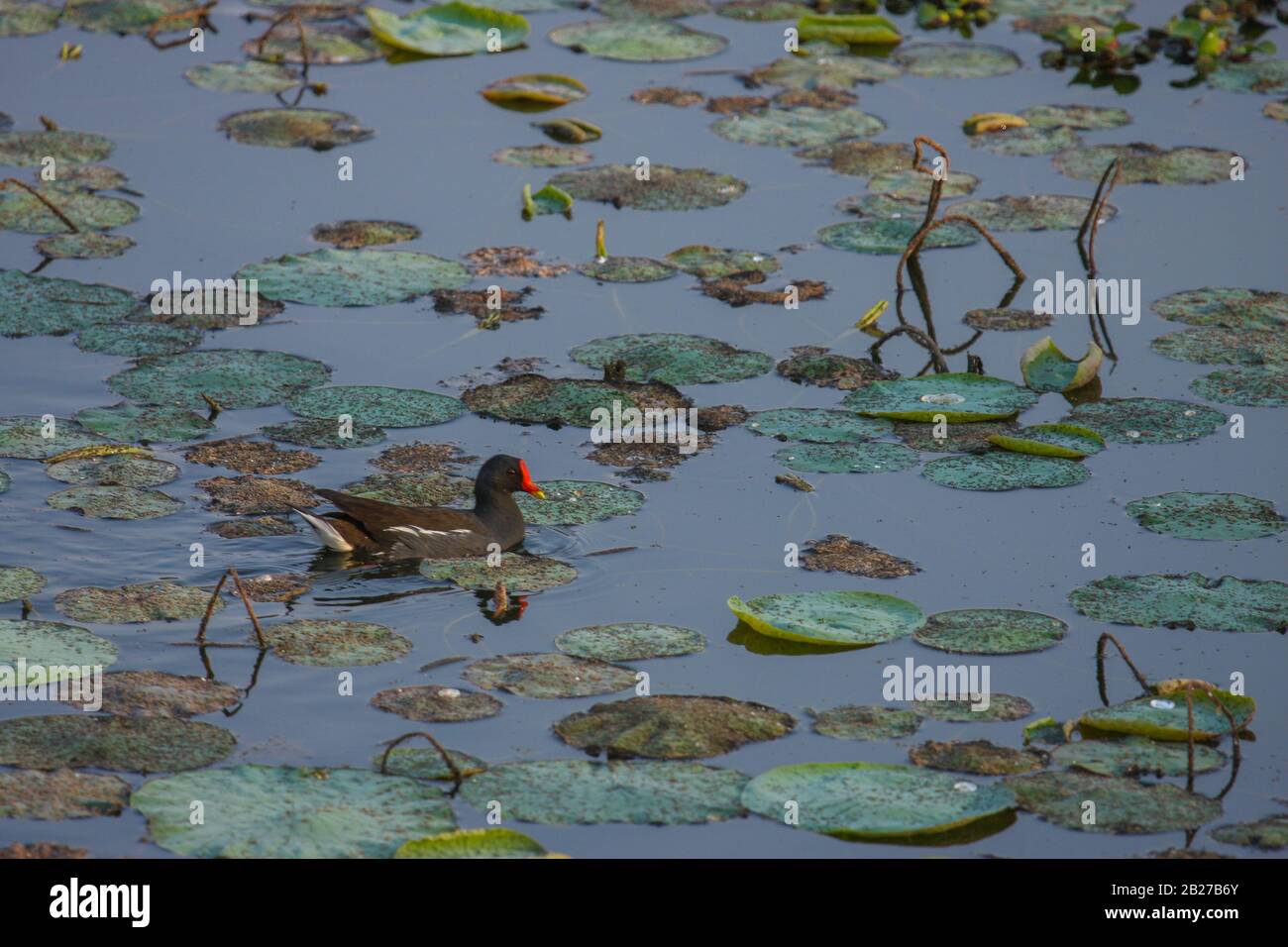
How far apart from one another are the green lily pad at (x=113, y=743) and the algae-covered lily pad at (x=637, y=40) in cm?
1231

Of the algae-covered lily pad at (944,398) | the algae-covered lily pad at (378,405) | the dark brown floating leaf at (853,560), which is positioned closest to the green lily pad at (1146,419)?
the algae-covered lily pad at (944,398)

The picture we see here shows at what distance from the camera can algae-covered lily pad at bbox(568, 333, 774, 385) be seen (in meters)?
13.4

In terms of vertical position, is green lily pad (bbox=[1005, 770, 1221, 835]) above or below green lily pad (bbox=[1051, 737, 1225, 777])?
below

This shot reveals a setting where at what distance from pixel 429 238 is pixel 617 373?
→ 3.13 metres

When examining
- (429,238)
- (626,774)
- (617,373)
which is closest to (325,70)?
(429,238)

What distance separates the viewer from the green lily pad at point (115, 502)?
440 inches

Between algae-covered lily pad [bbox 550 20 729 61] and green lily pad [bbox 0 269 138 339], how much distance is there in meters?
7.23

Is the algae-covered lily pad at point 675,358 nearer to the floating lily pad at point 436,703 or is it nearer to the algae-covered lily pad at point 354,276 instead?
the algae-covered lily pad at point 354,276

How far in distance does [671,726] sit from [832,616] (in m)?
1.59

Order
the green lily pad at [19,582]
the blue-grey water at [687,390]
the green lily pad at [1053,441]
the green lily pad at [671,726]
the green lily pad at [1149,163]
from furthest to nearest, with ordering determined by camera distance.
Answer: the green lily pad at [1149,163] < the green lily pad at [1053,441] < the green lily pad at [19,582] < the blue-grey water at [687,390] < the green lily pad at [671,726]

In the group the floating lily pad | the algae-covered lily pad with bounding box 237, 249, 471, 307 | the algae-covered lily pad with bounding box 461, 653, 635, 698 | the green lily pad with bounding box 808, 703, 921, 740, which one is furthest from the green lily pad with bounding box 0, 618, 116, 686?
the algae-covered lily pad with bounding box 237, 249, 471, 307

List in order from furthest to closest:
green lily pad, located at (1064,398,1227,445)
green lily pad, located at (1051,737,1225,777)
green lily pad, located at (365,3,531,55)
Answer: green lily pad, located at (365,3,531,55) < green lily pad, located at (1064,398,1227,445) < green lily pad, located at (1051,737,1225,777)

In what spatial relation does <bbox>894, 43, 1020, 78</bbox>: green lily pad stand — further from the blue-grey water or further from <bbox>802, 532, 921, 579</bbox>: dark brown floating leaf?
<bbox>802, 532, 921, 579</bbox>: dark brown floating leaf

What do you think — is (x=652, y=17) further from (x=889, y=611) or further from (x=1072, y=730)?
(x=1072, y=730)
